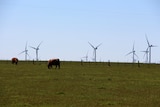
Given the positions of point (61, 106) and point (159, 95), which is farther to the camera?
point (159, 95)

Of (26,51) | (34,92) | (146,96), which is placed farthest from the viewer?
(26,51)

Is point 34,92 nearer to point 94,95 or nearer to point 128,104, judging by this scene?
point 94,95

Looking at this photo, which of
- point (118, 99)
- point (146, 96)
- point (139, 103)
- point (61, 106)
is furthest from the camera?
point (146, 96)

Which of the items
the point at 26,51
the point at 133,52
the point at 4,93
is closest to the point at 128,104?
the point at 4,93

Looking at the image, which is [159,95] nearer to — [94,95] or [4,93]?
[94,95]

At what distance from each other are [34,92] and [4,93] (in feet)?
5.14

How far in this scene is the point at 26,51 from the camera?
389 ft

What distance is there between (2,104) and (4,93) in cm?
380

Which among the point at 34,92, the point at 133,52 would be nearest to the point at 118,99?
the point at 34,92

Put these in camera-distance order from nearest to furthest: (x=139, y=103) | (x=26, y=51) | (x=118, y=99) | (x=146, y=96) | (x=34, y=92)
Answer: (x=139, y=103) < (x=118, y=99) < (x=146, y=96) < (x=34, y=92) < (x=26, y=51)

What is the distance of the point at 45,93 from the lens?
1995 centimetres

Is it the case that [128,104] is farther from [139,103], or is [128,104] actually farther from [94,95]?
[94,95]

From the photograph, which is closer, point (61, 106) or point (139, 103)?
point (61, 106)

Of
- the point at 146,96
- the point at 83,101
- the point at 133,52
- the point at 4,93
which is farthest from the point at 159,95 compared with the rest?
the point at 133,52
